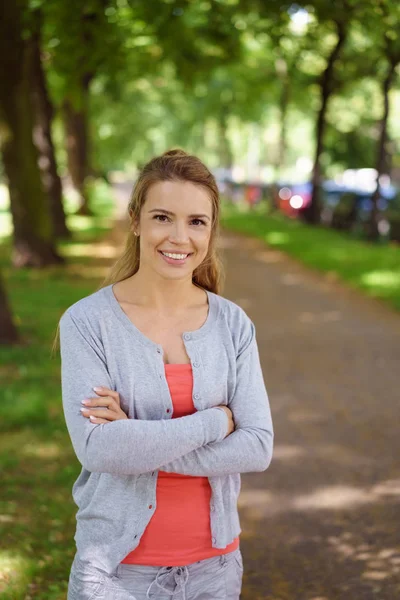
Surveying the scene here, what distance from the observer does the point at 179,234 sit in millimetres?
2406

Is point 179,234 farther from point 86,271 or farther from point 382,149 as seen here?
point 382,149

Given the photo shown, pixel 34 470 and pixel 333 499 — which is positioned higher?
pixel 34 470

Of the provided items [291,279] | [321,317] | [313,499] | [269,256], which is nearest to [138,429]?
[313,499]

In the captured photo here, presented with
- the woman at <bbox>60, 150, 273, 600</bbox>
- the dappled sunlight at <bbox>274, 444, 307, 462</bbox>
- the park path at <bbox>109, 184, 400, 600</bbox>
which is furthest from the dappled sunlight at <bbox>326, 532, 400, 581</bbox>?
the woman at <bbox>60, 150, 273, 600</bbox>

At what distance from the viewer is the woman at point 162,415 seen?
2285 millimetres

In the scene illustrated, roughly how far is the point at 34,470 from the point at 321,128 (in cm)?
2109

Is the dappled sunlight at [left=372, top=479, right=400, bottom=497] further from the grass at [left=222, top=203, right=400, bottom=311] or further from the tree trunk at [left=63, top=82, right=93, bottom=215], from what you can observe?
the tree trunk at [left=63, top=82, right=93, bottom=215]

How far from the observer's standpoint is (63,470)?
5.25 m

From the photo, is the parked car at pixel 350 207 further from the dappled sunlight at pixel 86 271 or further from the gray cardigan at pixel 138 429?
the gray cardigan at pixel 138 429

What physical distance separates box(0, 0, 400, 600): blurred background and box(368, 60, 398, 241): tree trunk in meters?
0.05

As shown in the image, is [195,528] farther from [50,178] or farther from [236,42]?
[50,178]

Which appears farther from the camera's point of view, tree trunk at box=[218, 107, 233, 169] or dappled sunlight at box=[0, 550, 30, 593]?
tree trunk at box=[218, 107, 233, 169]

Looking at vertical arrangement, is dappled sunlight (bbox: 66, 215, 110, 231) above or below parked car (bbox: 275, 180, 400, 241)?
below

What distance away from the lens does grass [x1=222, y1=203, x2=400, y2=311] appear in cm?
1341
